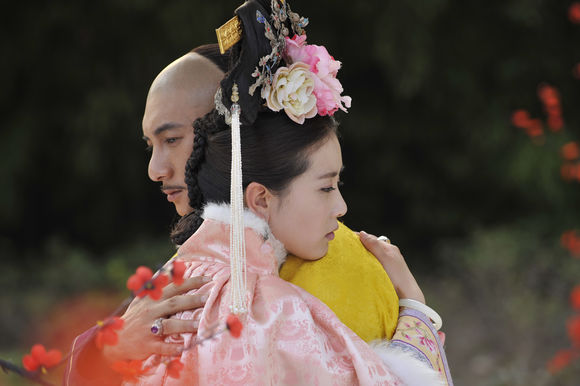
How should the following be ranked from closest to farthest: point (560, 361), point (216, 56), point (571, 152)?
1. point (216, 56)
2. point (571, 152)
3. point (560, 361)

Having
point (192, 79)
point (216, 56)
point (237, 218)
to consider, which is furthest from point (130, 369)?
point (216, 56)

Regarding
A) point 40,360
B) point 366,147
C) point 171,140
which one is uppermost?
point 366,147

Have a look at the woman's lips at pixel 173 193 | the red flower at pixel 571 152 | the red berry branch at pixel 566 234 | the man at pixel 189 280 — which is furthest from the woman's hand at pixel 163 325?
the red flower at pixel 571 152

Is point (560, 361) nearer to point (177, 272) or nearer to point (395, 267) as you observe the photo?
point (395, 267)

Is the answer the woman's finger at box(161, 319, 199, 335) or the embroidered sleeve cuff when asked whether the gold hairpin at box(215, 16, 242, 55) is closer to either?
the woman's finger at box(161, 319, 199, 335)

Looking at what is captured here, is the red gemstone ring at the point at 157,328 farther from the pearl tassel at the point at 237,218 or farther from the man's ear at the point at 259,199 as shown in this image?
the man's ear at the point at 259,199

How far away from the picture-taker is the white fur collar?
1.71 meters

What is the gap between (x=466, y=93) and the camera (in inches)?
241

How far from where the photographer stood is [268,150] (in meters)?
1.73

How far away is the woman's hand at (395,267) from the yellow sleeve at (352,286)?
56 millimetres

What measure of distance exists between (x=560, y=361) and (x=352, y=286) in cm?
309

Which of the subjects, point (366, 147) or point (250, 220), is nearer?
point (250, 220)

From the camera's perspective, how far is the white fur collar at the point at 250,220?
1712 mm

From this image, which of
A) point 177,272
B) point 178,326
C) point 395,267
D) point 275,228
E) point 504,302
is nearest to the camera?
point 177,272
